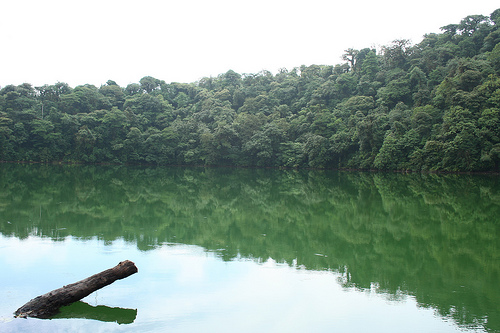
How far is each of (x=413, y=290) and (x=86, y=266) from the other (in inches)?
179

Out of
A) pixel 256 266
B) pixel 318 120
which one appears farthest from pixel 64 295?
pixel 318 120

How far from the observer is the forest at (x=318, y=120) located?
26.9 m

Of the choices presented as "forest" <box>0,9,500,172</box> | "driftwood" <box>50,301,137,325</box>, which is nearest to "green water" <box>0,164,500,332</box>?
"driftwood" <box>50,301,137,325</box>

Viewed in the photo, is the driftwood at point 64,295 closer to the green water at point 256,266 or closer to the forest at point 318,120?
the green water at point 256,266

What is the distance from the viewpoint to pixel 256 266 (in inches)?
225

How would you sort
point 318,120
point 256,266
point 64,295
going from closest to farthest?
point 64,295 → point 256,266 → point 318,120

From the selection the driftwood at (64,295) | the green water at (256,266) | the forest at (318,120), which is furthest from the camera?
the forest at (318,120)

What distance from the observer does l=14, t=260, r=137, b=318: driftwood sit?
3799 millimetres

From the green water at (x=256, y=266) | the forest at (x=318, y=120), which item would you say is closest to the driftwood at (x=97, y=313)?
the green water at (x=256, y=266)

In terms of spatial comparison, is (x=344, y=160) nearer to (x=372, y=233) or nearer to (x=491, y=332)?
(x=372, y=233)

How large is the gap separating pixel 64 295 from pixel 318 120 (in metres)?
34.8

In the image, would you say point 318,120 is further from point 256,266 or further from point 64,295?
point 64,295

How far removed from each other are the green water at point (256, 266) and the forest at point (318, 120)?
18.6 meters

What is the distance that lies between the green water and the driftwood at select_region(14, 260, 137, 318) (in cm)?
12
